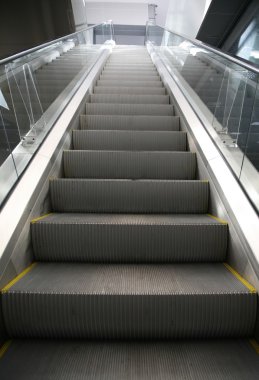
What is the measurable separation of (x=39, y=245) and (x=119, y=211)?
65 centimetres

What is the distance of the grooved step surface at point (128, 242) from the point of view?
1.87 meters

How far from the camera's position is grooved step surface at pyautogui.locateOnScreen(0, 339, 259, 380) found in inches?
50.9

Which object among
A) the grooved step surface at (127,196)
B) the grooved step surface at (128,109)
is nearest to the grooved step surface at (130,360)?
the grooved step surface at (127,196)

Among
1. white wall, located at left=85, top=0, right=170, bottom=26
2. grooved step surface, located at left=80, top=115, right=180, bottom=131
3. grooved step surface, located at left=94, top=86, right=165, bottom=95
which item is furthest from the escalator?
white wall, located at left=85, top=0, right=170, bottom=26

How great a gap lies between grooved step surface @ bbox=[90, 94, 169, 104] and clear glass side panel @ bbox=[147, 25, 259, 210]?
330 millimetres

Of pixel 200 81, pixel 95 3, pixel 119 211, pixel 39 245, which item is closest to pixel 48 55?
pixel 200 81

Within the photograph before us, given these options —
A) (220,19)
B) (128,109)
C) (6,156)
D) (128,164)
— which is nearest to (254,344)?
(128,164)

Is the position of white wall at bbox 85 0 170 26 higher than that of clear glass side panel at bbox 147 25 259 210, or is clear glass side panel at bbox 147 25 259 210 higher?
white wall at bbox 85 0 170 26

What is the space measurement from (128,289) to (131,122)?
2.22 m

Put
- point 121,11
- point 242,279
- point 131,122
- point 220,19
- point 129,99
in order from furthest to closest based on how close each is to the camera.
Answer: point 121,11 < point 220,19 < point 129,99 < point 131,122 < point 242,279

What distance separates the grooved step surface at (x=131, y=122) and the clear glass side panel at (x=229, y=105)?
0.33 m

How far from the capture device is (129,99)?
13.5 ft

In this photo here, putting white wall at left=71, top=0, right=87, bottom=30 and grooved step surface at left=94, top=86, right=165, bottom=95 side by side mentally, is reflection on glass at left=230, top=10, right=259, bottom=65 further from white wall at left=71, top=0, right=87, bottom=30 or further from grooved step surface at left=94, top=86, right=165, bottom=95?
white wall at left=71, top=0, right=87, bottom=30

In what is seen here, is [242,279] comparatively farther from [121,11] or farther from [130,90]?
[121,11]
